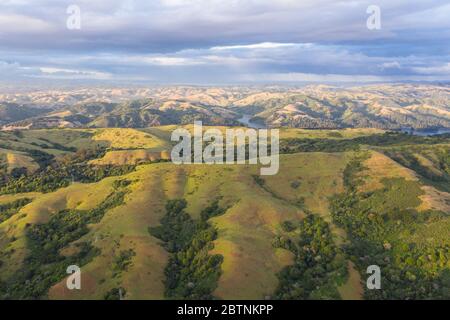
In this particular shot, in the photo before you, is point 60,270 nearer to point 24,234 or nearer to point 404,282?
point 24,234

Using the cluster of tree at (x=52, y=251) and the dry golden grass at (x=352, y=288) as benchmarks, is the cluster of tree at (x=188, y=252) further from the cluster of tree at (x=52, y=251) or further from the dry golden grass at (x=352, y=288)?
the dry golden grass at (x=352, y=288)

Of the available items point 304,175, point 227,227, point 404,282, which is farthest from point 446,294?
point 304,175

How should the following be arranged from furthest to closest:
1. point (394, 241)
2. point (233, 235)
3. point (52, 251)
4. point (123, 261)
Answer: point (394, 241)
point (52, 251)
point (233, 235)
point (123, 261)

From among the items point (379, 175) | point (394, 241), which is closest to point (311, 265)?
point (394, 241)

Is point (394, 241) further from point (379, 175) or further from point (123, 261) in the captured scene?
point (123, 261)

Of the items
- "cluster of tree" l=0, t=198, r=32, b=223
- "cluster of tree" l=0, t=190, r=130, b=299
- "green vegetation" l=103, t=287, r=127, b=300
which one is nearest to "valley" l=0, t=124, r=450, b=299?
"green vegetation" l=103, t=287, r=127, b=300

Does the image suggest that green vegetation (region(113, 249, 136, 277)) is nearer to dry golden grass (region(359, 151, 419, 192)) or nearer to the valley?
the valley

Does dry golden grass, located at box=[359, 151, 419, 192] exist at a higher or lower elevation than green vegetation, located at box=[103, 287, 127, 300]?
higher
